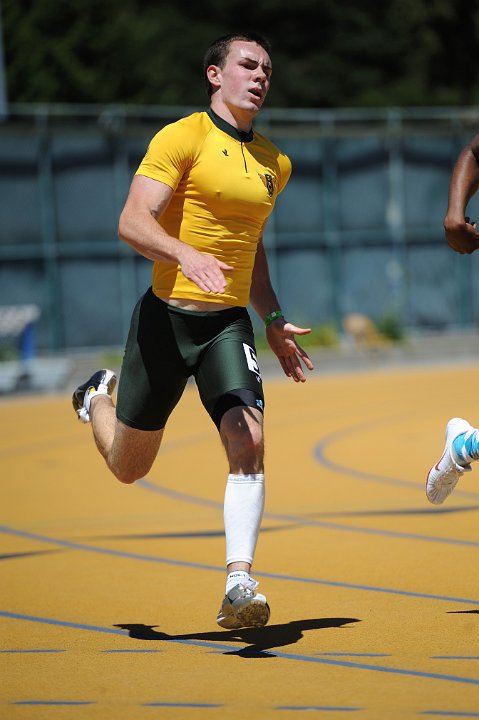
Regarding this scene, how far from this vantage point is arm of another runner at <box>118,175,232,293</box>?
5.47m

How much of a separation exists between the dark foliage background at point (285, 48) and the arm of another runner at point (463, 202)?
36901 millimetres

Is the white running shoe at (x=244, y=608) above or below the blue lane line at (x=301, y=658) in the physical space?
above

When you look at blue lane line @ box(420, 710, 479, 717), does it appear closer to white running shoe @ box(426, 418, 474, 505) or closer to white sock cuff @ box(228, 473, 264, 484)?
white sock cuff @ box(228, 473, 264, 484)

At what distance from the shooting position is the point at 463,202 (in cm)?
619

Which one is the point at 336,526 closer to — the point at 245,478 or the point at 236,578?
the point at 245,478

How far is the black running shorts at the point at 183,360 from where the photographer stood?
19.9ft

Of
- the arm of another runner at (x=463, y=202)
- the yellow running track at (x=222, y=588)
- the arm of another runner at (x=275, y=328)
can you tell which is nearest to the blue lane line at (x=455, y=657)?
the yellow running track at (x=222, y=588)

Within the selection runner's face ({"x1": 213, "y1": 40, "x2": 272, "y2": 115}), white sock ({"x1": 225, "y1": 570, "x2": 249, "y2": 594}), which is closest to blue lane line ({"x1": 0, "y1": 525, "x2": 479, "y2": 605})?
white sock ({"x1": 225, "y1": 570, "x2": 249, "y2": 594})

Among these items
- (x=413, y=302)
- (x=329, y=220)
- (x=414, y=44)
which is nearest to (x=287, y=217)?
(x=329, y=220)

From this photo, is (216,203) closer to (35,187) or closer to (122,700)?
(122,700)

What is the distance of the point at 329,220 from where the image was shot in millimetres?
28250

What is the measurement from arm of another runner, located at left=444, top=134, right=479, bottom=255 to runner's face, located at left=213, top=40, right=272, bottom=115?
93 cm

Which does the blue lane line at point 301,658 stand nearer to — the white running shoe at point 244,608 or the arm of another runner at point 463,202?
the white running shoe at point 244,608

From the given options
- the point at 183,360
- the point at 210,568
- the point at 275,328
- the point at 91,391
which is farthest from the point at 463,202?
the point at 210,568
